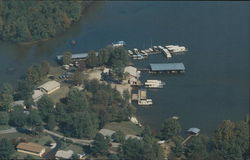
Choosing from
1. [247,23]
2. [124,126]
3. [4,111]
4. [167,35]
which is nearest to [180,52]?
[167,35]

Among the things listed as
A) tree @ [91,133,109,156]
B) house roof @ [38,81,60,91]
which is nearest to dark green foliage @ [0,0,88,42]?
house roof @ [38,81,60,91]

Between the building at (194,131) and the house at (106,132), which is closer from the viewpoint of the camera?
the house at (106,132)

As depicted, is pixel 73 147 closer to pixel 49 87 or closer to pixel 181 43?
pixel 49 87

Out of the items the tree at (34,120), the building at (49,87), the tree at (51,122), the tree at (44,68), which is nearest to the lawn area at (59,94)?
the building at (49,87)

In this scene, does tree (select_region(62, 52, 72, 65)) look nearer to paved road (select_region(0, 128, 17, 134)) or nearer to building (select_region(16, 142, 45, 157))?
paved road (select_region(0, 128, 17, 134))

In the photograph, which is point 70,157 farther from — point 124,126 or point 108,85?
point 108,85

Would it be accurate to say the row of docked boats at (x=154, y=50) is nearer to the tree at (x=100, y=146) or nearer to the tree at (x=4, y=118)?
the tree at (x=4, y=118)

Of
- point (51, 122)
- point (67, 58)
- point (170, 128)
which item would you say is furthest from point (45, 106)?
point (67, 58)
